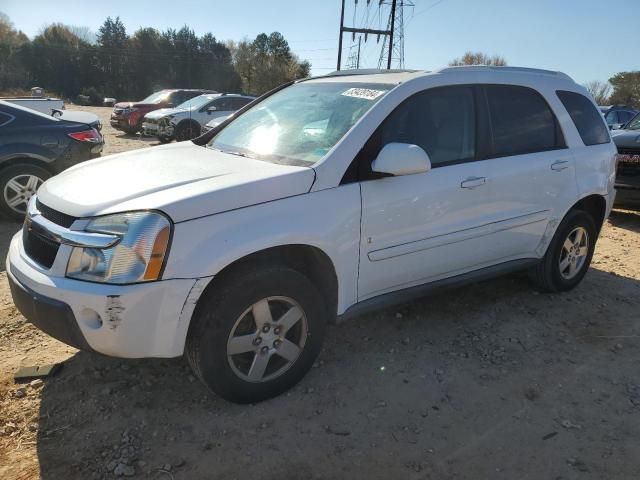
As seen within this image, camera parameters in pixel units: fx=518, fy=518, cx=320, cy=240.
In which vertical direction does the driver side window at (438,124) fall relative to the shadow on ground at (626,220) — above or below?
above

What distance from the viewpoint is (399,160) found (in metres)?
2.90

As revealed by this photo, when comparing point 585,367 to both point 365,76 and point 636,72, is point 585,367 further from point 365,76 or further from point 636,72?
point 636,72

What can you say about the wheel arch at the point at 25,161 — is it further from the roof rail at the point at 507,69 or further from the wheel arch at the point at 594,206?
the wheel arch at the point at 594,206

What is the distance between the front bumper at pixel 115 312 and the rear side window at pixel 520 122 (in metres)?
2.46

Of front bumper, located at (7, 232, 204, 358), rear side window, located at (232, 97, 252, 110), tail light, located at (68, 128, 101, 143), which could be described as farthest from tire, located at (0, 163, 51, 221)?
rear side window, located at (232, 97, 252, 110)

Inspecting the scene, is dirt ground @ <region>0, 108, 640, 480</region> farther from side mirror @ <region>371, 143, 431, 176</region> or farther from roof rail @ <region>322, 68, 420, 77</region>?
roof rail @ <region>322, 68, 420, 77</region>

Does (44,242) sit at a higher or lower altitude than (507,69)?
lower

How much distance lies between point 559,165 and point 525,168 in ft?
1.46

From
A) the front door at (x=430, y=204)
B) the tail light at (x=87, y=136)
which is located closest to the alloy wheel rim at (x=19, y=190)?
the tail light at (x=87, y=136)

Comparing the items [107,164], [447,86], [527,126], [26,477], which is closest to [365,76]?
[447,86]

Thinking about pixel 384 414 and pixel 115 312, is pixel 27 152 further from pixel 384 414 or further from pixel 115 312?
pixel 384 414

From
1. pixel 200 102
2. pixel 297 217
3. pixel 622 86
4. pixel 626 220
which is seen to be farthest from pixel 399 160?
pixel 622 86

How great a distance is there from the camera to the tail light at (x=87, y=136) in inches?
255

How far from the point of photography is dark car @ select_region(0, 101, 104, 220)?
6.10 meters
